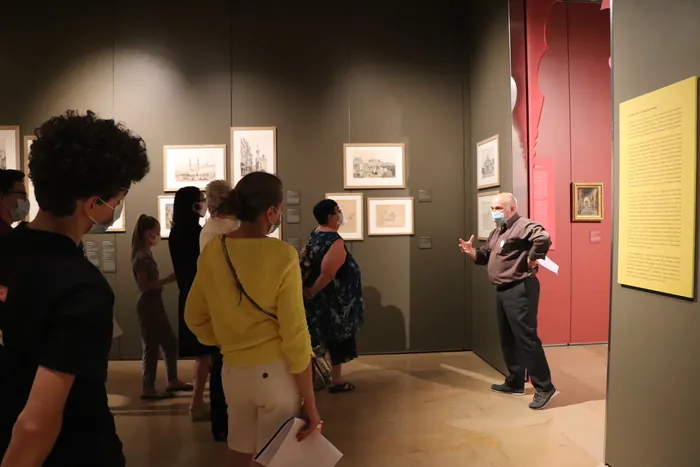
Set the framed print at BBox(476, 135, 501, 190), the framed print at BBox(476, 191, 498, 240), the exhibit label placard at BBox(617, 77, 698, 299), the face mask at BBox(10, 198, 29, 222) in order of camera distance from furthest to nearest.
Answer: the framed print at BBox(476, 191, 498, 240), the framed print at BBox(476, 135, 501, 190), the face mask at BBox(10, 198, 29, 222), the exhibit label placard at BBox(617, 77, 698, 299)

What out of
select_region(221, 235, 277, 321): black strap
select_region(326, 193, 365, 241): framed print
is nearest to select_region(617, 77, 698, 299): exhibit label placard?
select_region(221, 235, 277, 321): black strap

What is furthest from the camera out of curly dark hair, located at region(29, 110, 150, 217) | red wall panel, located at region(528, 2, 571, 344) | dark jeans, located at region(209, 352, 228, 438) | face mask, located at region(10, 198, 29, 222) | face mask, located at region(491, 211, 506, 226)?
red wall panel, located at region(528, 2, 571, 344)

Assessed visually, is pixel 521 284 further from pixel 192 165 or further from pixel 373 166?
pixel 192 165

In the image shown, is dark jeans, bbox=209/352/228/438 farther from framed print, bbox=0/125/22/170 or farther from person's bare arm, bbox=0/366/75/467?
framed print, bbox=0/125/22/170

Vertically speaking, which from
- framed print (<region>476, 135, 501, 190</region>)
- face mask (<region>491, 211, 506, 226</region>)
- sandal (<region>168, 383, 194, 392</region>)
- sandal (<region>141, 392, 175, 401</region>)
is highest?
framed print (<region>476, 135, 501, 190</region>)

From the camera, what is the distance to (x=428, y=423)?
3.88 metres

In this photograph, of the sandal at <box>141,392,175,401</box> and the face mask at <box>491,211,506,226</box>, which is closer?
the face mask at <box>491,211,506,226</box>

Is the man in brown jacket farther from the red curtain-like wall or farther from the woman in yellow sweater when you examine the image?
the woman in yellow sweater

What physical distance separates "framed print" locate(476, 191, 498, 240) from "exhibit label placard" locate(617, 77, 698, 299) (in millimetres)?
2433

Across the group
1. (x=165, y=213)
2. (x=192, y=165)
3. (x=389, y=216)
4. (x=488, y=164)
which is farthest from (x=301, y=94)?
(x=488, y=164)

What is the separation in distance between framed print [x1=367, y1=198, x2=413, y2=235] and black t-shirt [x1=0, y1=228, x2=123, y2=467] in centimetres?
494

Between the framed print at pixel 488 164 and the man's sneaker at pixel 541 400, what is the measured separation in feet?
6.54

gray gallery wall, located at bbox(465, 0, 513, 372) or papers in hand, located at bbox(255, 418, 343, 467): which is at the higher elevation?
gray gallery wall, located at bbox(465, 0, 513, 372)

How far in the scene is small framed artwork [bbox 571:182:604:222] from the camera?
6.16 metres
